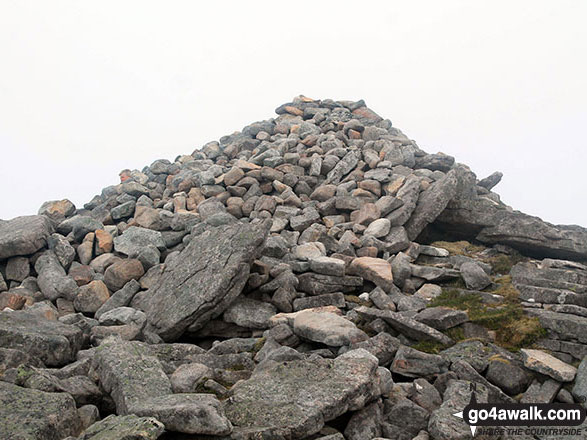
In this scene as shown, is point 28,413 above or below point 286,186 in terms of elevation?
below

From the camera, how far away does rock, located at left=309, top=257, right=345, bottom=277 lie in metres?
12.8

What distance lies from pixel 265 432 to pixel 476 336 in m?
6.36

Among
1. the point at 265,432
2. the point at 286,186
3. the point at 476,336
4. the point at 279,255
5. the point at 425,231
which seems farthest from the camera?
the point at 286,186

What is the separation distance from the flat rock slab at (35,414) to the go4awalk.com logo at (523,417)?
211 inches

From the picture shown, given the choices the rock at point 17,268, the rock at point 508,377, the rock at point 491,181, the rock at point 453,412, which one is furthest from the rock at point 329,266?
the rock at point 491,181

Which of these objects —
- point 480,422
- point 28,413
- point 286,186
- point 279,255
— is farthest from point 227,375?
point 286,186

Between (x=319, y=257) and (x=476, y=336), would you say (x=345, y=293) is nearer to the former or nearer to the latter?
(x=319, y=257)

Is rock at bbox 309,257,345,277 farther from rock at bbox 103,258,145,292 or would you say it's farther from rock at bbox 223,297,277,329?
rock at bbox 103,258,145,292

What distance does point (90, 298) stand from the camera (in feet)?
44.6

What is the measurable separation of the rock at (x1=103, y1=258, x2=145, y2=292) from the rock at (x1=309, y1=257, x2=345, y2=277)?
223 inches

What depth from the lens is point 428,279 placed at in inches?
531

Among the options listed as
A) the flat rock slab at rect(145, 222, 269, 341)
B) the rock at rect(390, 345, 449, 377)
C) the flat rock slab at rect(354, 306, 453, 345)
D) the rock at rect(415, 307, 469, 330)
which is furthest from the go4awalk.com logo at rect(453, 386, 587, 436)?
the flat rock slab at rect(145, 222, 269, 341)

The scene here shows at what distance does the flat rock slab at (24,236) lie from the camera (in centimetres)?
1516

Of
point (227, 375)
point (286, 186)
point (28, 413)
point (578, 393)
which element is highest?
point (286, 186)
